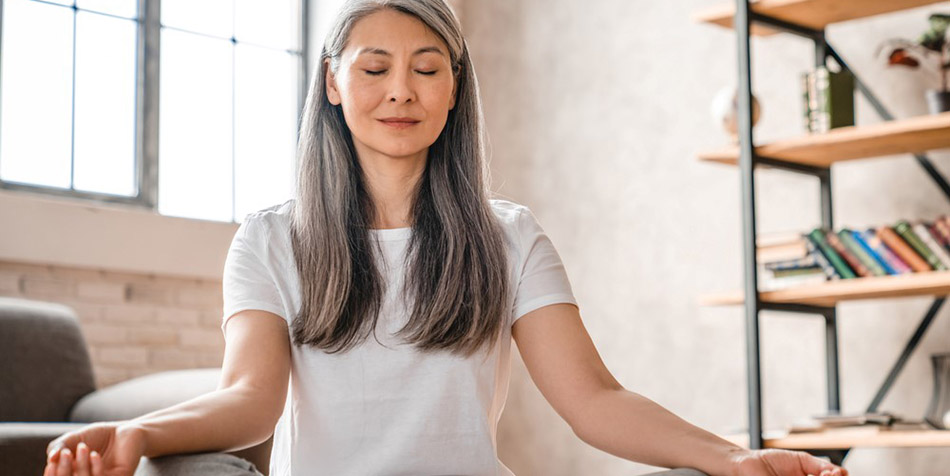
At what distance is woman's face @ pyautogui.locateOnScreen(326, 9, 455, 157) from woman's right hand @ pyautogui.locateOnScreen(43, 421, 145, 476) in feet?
1.69

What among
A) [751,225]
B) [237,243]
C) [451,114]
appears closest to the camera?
[237,243]

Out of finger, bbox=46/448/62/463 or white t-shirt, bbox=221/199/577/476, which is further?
white t-shirt, bbox=221/199/577/476

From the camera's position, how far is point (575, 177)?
4.49 m

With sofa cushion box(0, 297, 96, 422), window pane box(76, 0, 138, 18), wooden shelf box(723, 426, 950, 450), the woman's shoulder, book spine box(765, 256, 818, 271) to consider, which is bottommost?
wooden shelf box(723, 426, 950, 450)

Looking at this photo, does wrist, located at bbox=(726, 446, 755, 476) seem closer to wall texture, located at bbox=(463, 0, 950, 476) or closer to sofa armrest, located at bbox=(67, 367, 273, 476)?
sofa armrest, located at bbox=(67, 367, 273, 476)

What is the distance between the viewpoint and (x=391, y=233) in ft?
4.90

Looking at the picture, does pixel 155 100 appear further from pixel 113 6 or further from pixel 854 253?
pixel 854 253

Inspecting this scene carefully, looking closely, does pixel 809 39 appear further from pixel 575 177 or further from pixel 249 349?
pixel 249 349

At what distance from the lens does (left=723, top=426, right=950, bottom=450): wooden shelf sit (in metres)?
2.90

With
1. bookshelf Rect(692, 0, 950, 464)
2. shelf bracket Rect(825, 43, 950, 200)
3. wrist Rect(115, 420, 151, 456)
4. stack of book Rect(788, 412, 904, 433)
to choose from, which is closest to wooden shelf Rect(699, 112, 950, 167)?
bookshelf Rect(692, 0, 950, 464)

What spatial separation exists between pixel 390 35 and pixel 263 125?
119 inches

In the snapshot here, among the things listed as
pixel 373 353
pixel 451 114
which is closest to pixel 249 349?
→ pixel 373 353

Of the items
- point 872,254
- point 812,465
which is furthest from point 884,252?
point 812,465

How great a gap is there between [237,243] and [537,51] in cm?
335
